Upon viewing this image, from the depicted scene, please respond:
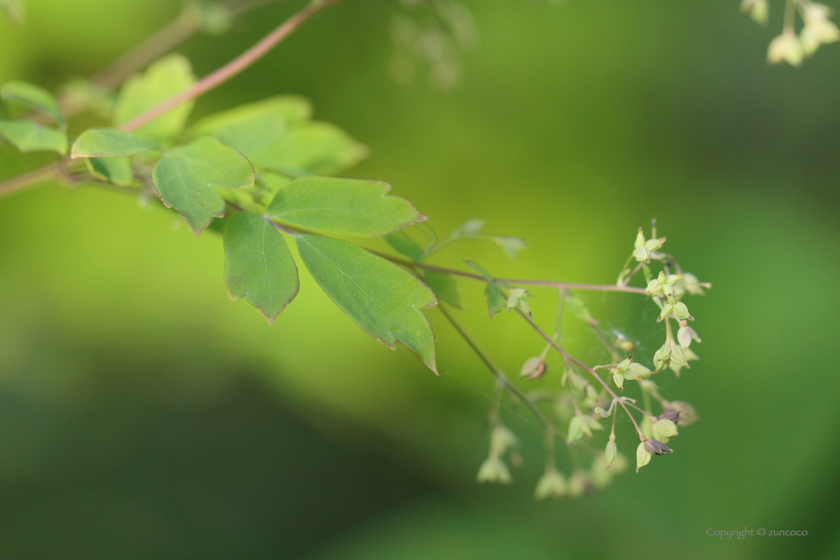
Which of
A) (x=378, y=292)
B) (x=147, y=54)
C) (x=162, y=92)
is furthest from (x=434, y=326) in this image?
(x=378, y=292)

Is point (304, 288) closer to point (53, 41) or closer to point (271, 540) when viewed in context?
point (271, 540)

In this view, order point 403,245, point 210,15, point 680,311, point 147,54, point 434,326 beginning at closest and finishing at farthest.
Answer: point 680,311
point 403,245
point 210,15
point 147,54
point 434,326

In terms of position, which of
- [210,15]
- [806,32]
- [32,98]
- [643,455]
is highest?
[210,15]

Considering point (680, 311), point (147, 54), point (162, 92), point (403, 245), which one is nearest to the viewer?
point (680, 311)

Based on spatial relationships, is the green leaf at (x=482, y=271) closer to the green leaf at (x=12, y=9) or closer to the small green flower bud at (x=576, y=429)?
the small green flower bud at (x=576, y=429)

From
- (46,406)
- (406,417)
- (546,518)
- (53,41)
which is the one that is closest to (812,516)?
(546,518)

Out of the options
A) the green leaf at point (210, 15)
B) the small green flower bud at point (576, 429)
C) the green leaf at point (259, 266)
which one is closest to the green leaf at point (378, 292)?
the green leaf at point (259, 266)

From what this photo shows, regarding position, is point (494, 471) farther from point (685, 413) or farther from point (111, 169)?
point (111, 169)
